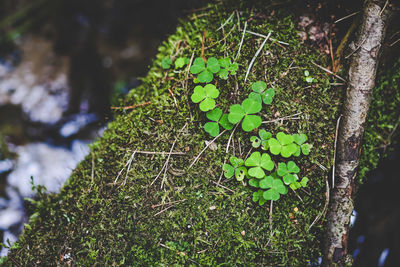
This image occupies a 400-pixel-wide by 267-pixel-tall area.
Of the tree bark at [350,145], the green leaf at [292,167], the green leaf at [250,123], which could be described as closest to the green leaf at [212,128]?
the green leaf at [250,123]

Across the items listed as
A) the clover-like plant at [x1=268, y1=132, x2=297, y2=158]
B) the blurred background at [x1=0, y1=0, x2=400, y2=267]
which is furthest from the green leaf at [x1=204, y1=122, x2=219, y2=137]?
the blurred background at [x1=0, y1=0, x2=400, y2=267]

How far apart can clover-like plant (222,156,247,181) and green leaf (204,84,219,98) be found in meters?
0.55

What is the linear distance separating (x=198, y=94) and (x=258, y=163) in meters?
0.76

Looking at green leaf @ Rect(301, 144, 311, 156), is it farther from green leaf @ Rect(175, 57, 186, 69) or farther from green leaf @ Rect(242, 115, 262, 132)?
green leaf @ Rect(175, 57, 186, 69)

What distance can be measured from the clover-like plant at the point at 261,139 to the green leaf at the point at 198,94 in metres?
0.55

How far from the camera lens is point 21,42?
4.14m

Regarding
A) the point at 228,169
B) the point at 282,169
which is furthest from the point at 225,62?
the point at 282,169

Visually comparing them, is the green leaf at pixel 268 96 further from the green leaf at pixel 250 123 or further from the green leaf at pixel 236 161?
the green leaf at pixel 236 161

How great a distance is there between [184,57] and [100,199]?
4.96ft

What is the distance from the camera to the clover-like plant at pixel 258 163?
5.87 ft

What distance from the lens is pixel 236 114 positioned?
1.84m

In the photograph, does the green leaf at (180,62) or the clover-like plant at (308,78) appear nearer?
the clover-like plant at (308,78)

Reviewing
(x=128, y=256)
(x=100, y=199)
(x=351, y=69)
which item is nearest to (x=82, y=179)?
(x=100, y=199)

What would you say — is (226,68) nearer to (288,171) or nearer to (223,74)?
(223,74)
